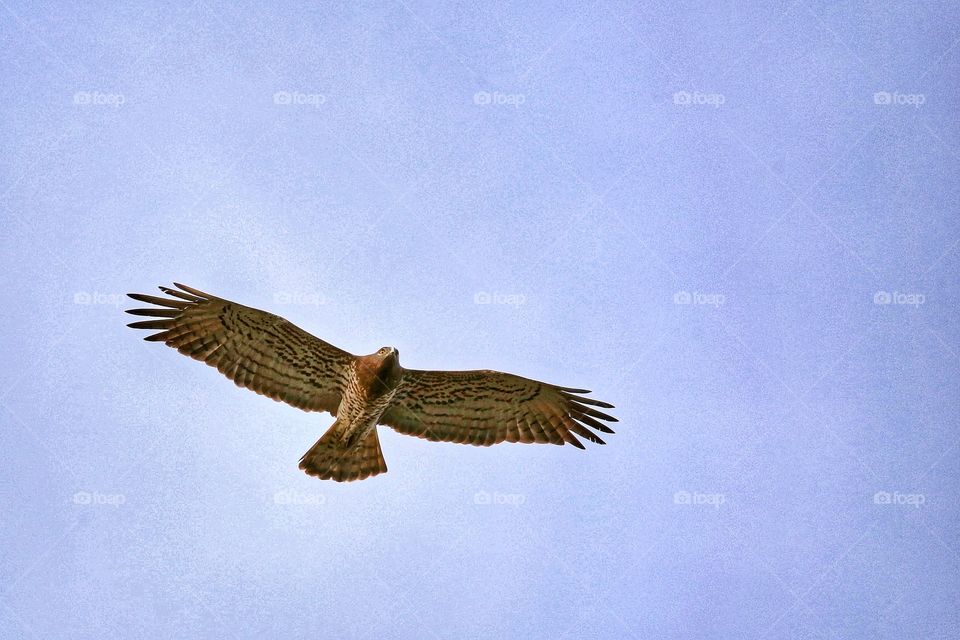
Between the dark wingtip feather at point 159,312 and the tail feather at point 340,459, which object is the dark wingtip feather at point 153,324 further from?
the tail feather at point 340,459

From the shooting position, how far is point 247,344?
12.7 m

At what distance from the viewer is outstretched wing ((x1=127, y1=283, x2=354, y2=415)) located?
12500mm

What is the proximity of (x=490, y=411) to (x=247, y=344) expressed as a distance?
3.20m

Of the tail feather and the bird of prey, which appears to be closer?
the bird of prey

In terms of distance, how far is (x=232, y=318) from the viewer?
41.2 ft

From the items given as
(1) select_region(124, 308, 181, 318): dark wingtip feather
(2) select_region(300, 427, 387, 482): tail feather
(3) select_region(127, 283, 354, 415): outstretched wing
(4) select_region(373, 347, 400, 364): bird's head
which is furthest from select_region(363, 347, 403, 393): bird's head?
(1) select_region(124, 308, 181, 318): dark wingtip feather

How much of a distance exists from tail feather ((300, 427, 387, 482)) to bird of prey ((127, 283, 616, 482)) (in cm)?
1

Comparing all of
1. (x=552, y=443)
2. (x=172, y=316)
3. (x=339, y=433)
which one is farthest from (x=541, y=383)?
(x=172, y=316)

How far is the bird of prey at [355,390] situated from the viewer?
12484 millimetres

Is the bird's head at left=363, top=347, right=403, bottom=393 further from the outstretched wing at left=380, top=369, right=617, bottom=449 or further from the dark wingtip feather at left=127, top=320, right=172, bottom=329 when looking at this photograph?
the dark wingtip feather at left=127, top=320, right=172, bottom=329

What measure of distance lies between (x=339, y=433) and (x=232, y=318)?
1934 mm

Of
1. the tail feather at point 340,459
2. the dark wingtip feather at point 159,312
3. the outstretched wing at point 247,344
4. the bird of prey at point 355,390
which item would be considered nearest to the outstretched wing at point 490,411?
the bird of prey at point 355,390

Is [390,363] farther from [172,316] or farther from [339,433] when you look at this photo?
[172,316]

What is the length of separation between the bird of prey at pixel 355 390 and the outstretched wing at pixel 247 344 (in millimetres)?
12
